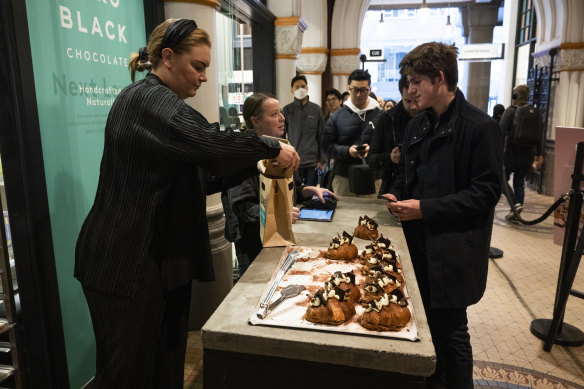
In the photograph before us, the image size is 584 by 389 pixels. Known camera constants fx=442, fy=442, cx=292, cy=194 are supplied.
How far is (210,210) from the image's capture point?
125 inches

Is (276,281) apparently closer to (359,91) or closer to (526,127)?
(359,91)

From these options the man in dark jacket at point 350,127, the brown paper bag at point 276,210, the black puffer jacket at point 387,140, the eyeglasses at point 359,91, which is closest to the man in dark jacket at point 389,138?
the black puffer jacket at point 387,140

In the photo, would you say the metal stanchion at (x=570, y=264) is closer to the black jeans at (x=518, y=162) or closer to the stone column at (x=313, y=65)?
the black jeans at (x=518, y=162)

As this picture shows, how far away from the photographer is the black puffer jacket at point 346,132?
4.23 meters

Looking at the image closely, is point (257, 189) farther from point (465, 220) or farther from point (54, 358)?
point (54, 358)

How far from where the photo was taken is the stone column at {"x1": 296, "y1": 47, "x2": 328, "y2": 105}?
8422 millimetres

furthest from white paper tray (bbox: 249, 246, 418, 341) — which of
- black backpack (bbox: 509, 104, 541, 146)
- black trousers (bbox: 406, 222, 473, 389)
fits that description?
black backpack (bbox: 509, 104, 541, 146)

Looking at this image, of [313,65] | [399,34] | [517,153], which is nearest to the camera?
[517,153]

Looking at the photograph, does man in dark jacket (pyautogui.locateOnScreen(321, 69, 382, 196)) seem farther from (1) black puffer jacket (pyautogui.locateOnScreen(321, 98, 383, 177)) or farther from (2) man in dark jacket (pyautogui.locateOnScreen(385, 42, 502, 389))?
(2) man in dark jacket (pyautogui.locateOnScreen(385, 42, 502, 389))

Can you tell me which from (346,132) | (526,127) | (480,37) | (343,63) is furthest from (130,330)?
(480,37)

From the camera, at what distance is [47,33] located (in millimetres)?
1926

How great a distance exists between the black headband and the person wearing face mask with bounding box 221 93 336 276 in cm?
73

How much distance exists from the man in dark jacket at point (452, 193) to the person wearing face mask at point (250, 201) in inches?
24.8

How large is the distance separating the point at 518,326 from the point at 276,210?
2547mm
